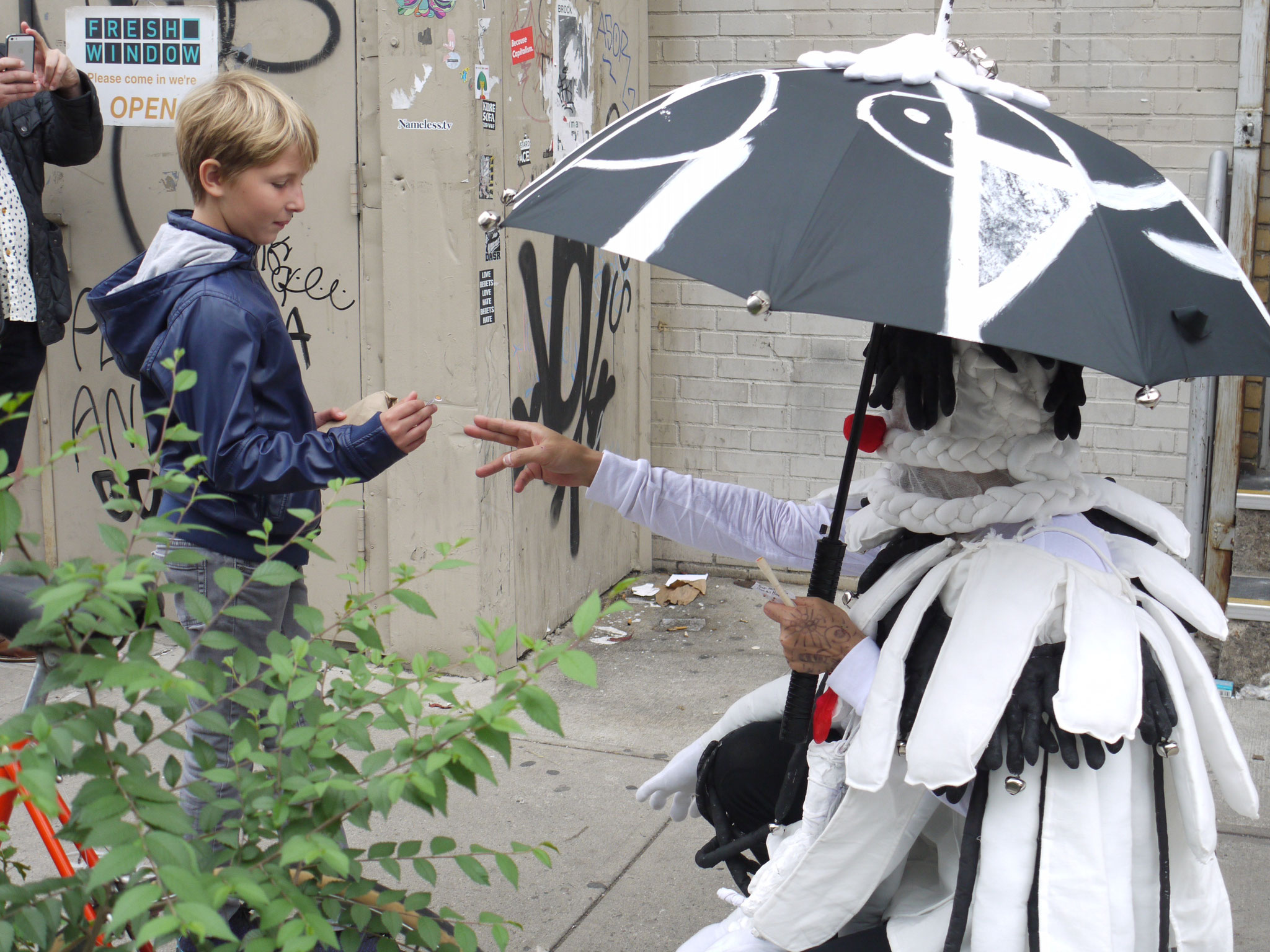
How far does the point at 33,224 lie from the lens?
4238 mm

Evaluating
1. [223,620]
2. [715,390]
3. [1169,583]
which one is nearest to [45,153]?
[223,620]

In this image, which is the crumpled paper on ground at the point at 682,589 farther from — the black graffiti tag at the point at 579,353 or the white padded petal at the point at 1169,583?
the white padded petal at the point at 1169,583

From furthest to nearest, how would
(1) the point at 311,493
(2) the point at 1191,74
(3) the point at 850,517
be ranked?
(2) the point at 1191,74
(1) the point at 311,493
(3) the point at 850,517

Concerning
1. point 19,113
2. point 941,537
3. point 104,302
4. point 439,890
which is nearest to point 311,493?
point 104,302

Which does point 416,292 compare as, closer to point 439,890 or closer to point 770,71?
point 439,890

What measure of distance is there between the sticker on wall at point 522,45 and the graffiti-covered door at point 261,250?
0.52m

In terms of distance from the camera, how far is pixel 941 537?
2.18 m

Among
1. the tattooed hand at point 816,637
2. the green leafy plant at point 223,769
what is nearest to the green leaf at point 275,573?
the green leafy plant at point 223,769

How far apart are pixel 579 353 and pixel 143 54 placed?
1.85 m

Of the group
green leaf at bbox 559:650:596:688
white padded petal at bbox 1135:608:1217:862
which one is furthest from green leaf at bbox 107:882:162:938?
white padded petal at bbox 1135:608:1217:862

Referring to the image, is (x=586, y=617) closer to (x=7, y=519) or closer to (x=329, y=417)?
(x=7, y=519)

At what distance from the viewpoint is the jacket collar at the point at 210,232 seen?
2.59 m

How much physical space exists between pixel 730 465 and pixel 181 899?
4383mm

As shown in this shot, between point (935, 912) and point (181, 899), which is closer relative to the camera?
point (181, 899)
